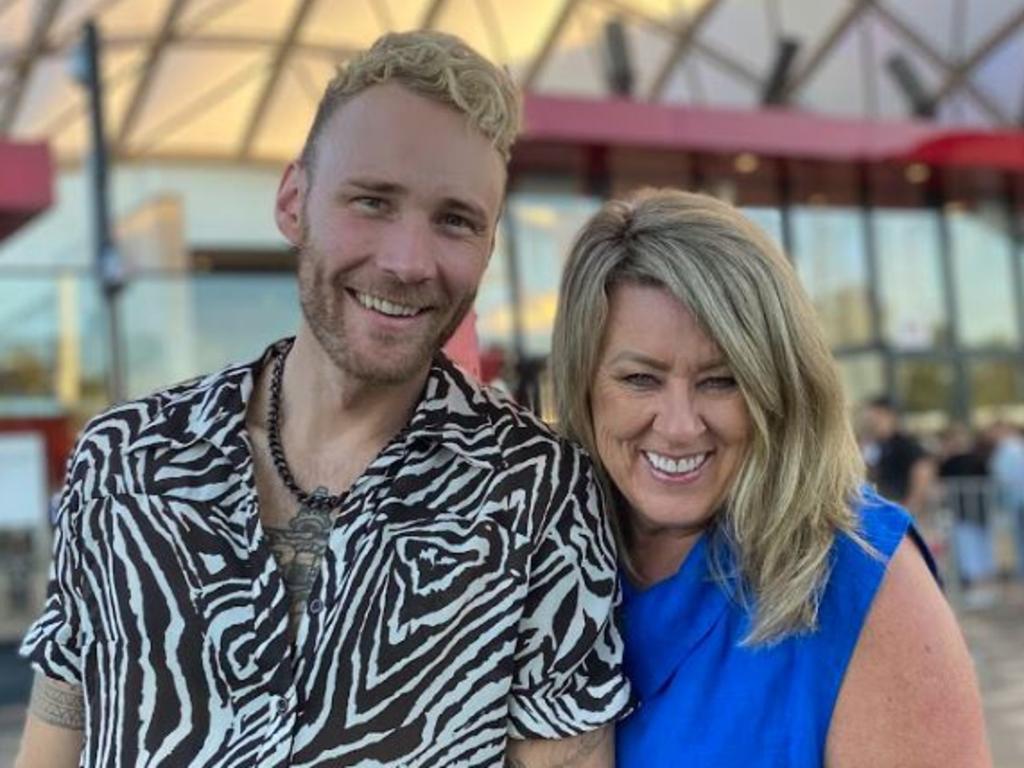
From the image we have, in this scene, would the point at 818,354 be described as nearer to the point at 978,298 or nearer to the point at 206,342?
the point at 206,342

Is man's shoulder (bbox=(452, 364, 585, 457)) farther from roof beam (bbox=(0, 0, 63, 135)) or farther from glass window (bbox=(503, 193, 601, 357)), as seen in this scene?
roof beam (bbox=(0, 0, 63, 135))

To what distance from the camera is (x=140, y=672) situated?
1751mm

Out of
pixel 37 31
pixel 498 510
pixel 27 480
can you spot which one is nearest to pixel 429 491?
pixel 498 510

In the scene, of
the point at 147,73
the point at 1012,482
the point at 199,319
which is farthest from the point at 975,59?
the point at 147,73

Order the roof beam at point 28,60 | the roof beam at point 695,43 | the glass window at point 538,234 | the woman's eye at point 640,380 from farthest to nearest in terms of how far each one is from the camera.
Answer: the roof beam at point 695,43, the roof beam at point 28,60, the glass window at point 538,234, the woman's eye at point 640,380

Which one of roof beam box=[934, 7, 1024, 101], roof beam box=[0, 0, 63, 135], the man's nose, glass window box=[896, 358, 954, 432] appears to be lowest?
the man's nose

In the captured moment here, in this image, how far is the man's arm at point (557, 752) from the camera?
1.81 metres

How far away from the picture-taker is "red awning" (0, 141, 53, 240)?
1073cm

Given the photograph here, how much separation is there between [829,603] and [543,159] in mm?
12118

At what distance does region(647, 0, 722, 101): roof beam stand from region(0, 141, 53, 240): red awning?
11468 millimetres

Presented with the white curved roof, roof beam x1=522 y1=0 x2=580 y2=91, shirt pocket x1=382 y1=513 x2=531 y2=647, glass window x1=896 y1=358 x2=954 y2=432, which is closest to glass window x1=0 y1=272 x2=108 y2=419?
the white curved roof

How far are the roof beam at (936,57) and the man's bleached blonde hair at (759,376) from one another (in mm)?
19891

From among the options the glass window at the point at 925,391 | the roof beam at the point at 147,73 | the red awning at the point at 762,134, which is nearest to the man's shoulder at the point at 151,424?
the red awning at the point at 762,134

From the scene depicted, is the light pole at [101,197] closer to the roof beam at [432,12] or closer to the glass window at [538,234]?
the glass window at [538,234]
